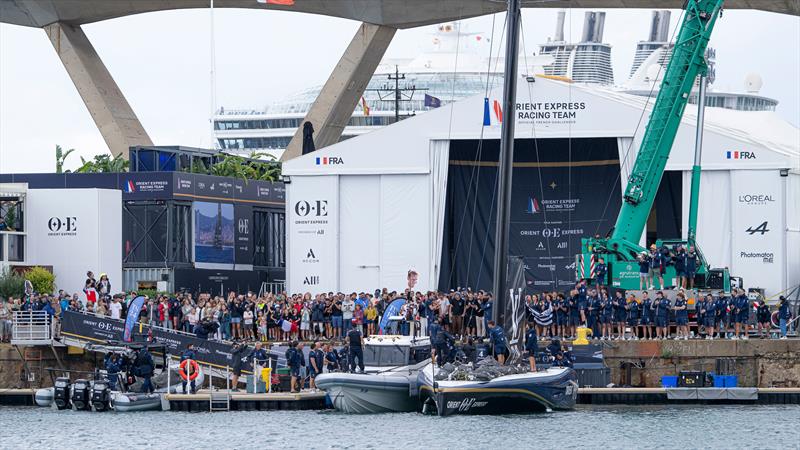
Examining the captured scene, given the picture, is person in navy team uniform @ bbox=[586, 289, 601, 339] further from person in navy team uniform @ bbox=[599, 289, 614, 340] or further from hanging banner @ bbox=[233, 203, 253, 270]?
hanging banner @ bbox=[233, 203, 253, 270]

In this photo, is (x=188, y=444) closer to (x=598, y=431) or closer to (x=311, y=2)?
(x=598, y=431)

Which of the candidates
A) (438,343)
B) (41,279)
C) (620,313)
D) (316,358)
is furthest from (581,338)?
(41,279)

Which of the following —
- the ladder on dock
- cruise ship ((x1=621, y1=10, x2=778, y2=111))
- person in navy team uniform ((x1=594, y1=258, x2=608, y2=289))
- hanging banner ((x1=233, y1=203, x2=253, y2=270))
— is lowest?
the ladder on dock

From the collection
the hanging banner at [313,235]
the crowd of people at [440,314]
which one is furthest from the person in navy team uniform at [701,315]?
the hanging banner at [313,235]

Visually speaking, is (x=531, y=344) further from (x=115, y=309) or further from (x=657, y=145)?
(x=115, y=309)

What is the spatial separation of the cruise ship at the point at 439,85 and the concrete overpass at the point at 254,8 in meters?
30.4

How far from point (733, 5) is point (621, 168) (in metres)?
10.1

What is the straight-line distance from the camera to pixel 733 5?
57.3 metres

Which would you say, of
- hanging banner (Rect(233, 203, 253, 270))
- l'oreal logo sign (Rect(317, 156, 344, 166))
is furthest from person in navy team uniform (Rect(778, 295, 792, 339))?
hanging banner (Rect(233, 203, 253, 270))

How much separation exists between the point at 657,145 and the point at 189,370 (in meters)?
14.6

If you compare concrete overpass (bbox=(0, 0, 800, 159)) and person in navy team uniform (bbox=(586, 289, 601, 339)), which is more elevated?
concrete overpass (bbox=(0, 0, 800, 159))

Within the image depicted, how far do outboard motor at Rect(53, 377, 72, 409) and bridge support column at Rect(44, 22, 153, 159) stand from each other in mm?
20616

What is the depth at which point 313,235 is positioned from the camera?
168 feet

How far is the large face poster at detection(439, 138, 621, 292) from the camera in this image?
52625mm
